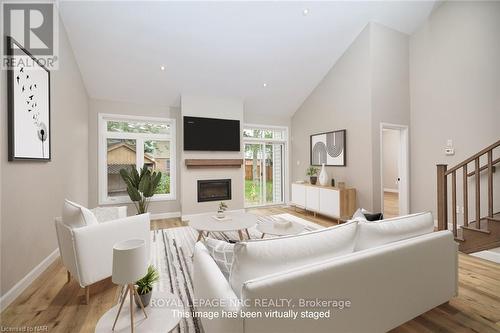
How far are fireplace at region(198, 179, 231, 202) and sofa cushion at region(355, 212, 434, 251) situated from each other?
4003 mm

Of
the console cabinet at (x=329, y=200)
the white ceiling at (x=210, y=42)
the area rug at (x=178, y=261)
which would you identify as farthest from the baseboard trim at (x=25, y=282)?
the console cabinet at (x=329, y=200)

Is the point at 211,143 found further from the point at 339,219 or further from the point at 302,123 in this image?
the point at 339,219

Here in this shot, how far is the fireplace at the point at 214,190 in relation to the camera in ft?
16.9

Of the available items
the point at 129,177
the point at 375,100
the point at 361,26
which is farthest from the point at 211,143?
the point at 361,26

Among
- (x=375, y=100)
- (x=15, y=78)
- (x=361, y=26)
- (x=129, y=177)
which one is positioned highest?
(x=361, y=26)

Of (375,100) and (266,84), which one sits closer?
(375,100)

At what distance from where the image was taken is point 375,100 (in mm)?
4199

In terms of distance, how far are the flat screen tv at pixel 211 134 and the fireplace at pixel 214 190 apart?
769 mm

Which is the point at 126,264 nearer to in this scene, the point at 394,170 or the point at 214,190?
the point at 214,190

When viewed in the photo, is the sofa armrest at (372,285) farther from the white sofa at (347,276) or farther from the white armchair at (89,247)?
the white armchair at (89,247)

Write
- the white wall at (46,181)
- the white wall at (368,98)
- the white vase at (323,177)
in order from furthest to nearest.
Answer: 1. the white vase at (323,177)
2. the white wall at (368,98)
3. the white wall at (46,181)

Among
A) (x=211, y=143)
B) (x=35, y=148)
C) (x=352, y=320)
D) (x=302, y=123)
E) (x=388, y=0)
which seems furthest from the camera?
(x=302, y=123)

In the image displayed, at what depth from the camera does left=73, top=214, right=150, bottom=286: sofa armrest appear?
1.94 meters

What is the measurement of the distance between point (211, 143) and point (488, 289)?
468 cm
